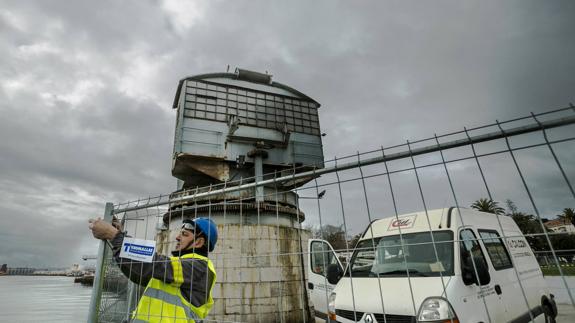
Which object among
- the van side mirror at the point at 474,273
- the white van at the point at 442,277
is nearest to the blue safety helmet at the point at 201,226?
the white van at the point at 442,277

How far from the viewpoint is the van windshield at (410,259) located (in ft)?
11.6

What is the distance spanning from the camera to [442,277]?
8.76 feet

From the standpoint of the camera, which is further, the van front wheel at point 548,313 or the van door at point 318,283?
the van door at point 318,283

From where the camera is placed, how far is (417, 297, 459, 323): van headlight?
2895mm

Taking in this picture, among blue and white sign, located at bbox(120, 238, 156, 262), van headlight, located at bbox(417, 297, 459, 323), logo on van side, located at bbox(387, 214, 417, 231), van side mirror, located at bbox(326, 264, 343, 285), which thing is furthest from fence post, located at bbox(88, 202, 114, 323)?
logo on van side, located at bbox(387, 214, 417, 231)

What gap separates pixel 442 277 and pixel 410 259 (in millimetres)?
1210

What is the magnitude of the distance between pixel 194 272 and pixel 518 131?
281 centimetres

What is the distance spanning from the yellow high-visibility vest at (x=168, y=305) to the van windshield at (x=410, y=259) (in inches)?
78.0

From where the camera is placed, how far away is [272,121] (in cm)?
1630

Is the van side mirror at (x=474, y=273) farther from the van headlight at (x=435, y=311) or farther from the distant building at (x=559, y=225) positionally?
the distant building at (x=559, y=225)

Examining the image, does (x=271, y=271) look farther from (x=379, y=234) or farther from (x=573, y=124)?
(x=573, y=124)

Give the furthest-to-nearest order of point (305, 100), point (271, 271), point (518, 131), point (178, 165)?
point (305, 100)
point (178, 165)
point (271, 271)
point (518, 131)

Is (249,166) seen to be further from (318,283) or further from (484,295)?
(484,295)

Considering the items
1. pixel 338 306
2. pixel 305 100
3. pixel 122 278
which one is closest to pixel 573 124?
pixel 338 306
